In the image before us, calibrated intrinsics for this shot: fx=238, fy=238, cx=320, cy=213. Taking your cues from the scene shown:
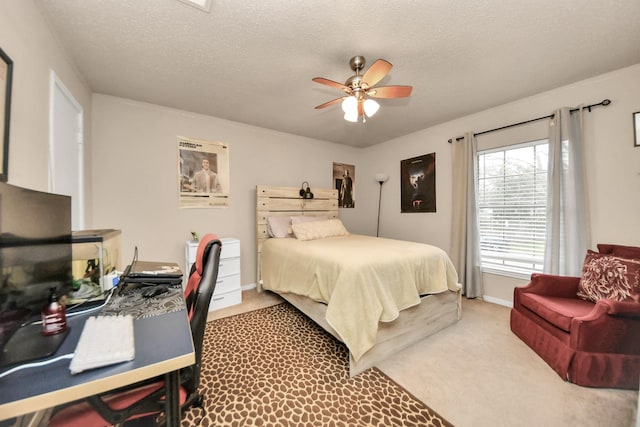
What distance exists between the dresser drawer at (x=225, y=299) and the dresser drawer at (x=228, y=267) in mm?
235

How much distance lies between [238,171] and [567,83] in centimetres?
400

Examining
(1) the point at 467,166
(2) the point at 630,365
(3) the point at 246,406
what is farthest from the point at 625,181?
(3) the point at 246,406

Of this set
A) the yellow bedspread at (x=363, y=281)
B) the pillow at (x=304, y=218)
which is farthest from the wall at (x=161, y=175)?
the yellow bedspread at (x=363, y=281)

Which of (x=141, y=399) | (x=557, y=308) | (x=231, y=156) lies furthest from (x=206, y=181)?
(x=557, y=308)

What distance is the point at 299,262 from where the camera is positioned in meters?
2.51

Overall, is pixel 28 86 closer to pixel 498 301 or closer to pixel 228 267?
pixel 228 267

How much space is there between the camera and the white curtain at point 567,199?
7.82 feet

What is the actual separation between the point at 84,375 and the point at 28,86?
1726 millimetres

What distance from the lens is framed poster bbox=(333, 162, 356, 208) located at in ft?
15.2

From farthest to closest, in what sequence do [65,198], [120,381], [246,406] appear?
1. [246,406]
2. [65,198]
3. [120,381]

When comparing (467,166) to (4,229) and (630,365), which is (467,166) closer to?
(630,365)

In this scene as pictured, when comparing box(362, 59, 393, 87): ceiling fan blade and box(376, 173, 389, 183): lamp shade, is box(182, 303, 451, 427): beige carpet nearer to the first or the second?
box(362, 59, 393, 87): ceiling fan blade

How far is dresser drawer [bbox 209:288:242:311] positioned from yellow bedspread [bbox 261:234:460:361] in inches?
28.1

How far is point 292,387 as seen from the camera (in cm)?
165
